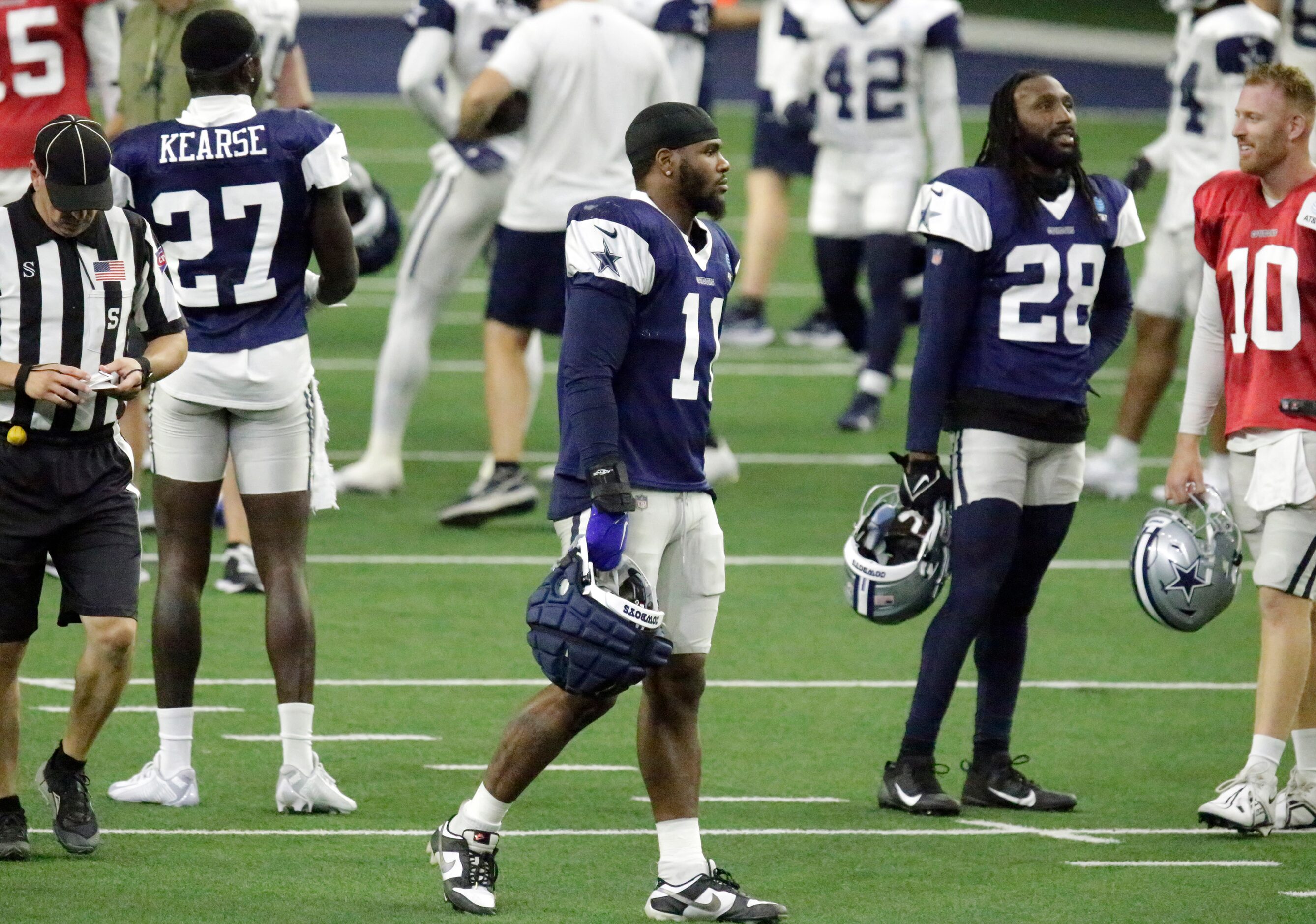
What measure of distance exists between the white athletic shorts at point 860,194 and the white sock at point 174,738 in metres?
5.95

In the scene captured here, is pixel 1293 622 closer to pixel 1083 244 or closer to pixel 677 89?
pixel 1083 244

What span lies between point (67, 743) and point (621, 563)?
4.75 ft

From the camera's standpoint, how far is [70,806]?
5.39 meters

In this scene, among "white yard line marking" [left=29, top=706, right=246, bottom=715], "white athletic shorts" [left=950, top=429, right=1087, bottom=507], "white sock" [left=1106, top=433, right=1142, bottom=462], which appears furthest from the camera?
"white sock" [left=1106, top=433, right=1142, bottom=462]

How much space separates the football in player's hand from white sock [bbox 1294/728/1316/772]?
4.44m

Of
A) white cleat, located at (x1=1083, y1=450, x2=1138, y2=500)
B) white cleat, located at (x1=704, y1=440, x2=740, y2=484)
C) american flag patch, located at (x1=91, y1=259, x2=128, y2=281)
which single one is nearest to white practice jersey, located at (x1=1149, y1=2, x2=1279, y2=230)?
white cleat, located at (x1=1083, y1=450, x2=1138, y2=500)

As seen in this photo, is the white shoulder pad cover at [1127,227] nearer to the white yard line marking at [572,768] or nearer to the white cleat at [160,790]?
the white yard line marking at [572,768]

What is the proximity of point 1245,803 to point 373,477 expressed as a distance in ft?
16.5

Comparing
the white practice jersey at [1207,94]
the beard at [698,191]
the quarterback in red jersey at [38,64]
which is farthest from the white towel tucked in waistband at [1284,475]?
the quarterback in red jersey at [38,64]

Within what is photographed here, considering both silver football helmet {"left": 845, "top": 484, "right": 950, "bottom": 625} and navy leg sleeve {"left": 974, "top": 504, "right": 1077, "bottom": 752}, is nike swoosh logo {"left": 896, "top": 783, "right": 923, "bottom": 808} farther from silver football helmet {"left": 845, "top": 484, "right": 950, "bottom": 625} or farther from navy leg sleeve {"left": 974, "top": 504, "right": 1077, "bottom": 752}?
silver football helmet {"left": 845, "top": 484, "right": 950, "bottom": 625}

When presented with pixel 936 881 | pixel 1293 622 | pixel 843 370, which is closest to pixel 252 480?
pixel 936 881

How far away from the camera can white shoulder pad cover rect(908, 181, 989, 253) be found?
5.91m

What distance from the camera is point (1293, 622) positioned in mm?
5820

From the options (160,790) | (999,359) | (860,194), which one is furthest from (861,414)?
(160,790)
